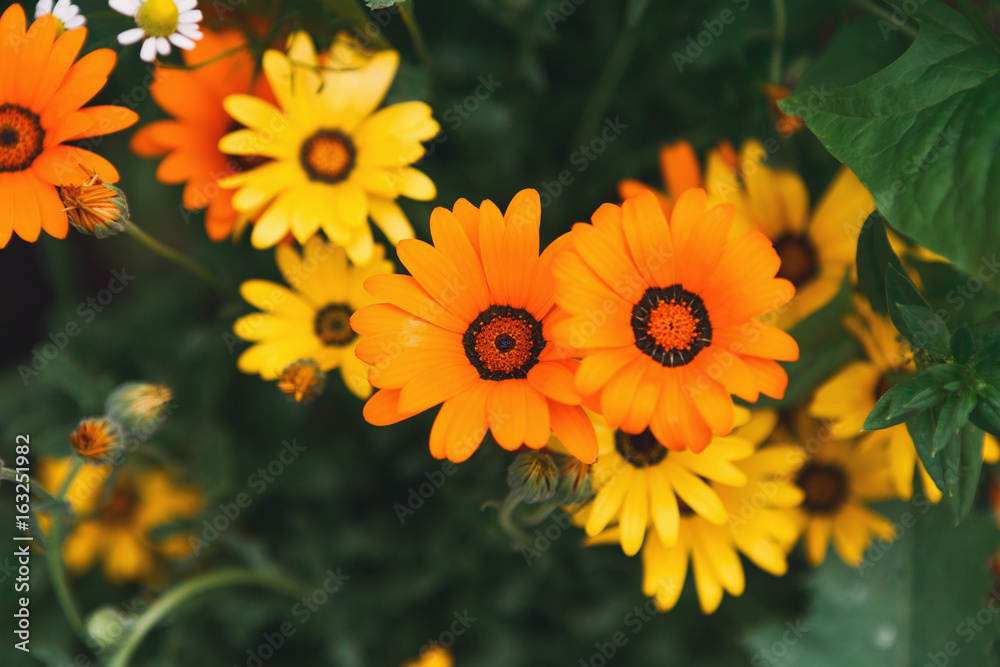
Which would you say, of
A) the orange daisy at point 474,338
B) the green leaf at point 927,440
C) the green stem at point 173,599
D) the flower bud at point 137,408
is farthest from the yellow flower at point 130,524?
the green leaf at point 927,440

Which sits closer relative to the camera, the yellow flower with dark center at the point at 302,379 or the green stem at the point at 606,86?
the yellow flower with dark center at the point at 302,379

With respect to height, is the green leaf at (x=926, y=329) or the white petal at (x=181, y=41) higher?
the white petal at (x=181, y=41)

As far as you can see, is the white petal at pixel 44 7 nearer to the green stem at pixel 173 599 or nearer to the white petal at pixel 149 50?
the white petal at pixel 149 50

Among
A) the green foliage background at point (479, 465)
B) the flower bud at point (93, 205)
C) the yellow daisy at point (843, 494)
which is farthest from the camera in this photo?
the green foliage background at point (479, 465)

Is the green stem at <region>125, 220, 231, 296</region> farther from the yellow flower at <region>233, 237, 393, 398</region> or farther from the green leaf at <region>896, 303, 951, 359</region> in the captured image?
the green leaf at <region>896, 303, 951, 359</region>

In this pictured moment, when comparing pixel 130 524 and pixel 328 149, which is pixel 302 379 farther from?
pixel 130 524

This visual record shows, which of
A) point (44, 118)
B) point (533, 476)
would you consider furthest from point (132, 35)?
point (533, 476)
